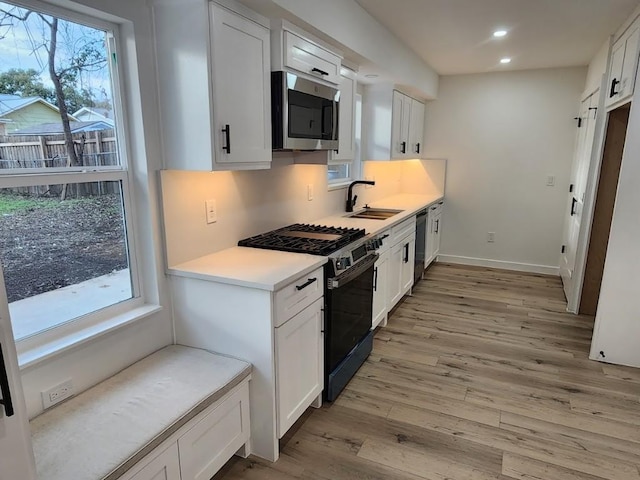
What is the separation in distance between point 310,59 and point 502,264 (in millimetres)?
4055

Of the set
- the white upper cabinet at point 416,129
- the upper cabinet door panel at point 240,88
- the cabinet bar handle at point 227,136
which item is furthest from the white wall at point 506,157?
the cabinet bar handle at point 227,136

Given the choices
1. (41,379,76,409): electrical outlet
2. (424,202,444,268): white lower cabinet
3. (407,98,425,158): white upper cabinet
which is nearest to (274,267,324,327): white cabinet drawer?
(41,379,76,409): electrical outlet

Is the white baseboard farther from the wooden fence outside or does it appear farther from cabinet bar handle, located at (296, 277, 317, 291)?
the wooden fence outside

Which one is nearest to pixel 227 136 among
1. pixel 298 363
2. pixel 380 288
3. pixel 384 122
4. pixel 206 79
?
pixel 206 79

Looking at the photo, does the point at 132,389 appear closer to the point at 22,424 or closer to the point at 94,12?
the point at 22,424

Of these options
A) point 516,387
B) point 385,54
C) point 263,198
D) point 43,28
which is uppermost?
point 385,54

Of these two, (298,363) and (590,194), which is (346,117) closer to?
(298,363)

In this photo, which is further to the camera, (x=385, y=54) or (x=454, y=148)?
(x=454, y=148)

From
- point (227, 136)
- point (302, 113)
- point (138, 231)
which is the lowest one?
point (138, 231)

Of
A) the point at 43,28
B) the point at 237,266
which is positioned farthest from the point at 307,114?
the point at 43,28

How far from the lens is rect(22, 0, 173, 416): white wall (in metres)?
1.62

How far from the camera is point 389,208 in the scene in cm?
420

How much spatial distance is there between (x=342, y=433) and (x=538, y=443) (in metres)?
1.03

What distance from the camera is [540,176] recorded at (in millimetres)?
4941
